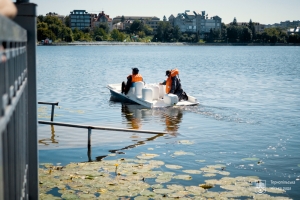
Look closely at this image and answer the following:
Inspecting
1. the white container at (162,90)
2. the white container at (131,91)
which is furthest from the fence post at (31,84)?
the white container at (162,90)

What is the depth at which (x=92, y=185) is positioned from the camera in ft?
27.2

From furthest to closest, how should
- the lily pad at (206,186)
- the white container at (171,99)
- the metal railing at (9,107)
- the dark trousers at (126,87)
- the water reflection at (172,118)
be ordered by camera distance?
the dark trousers at (126,87) < the white container at (171,99) < the water reflection at (172,118) < the lily pad at (206,186) < the metal railing at (9,107)

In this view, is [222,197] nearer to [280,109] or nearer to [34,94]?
[34,94]

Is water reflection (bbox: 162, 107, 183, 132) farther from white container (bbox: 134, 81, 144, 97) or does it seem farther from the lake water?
white container (bbox: 134, 81, 144, 97)

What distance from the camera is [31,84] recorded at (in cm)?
436

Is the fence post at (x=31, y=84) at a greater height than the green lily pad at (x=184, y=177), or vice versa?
the fence post at (x=31, y=84)

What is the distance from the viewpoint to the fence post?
13.6 feet

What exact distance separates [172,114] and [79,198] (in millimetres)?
10755

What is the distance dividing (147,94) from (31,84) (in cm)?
1493

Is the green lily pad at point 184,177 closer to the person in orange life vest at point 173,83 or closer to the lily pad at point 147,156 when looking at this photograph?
the lily pad at point 147,156

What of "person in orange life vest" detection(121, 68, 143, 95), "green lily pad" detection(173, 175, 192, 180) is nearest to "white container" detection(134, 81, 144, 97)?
"person in orange life vest" detection(121, 68, 143, 95)

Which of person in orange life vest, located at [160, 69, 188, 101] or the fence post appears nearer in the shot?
the fence post

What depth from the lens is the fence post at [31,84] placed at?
4.14 m

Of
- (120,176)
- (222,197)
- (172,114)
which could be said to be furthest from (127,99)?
(222,197)
